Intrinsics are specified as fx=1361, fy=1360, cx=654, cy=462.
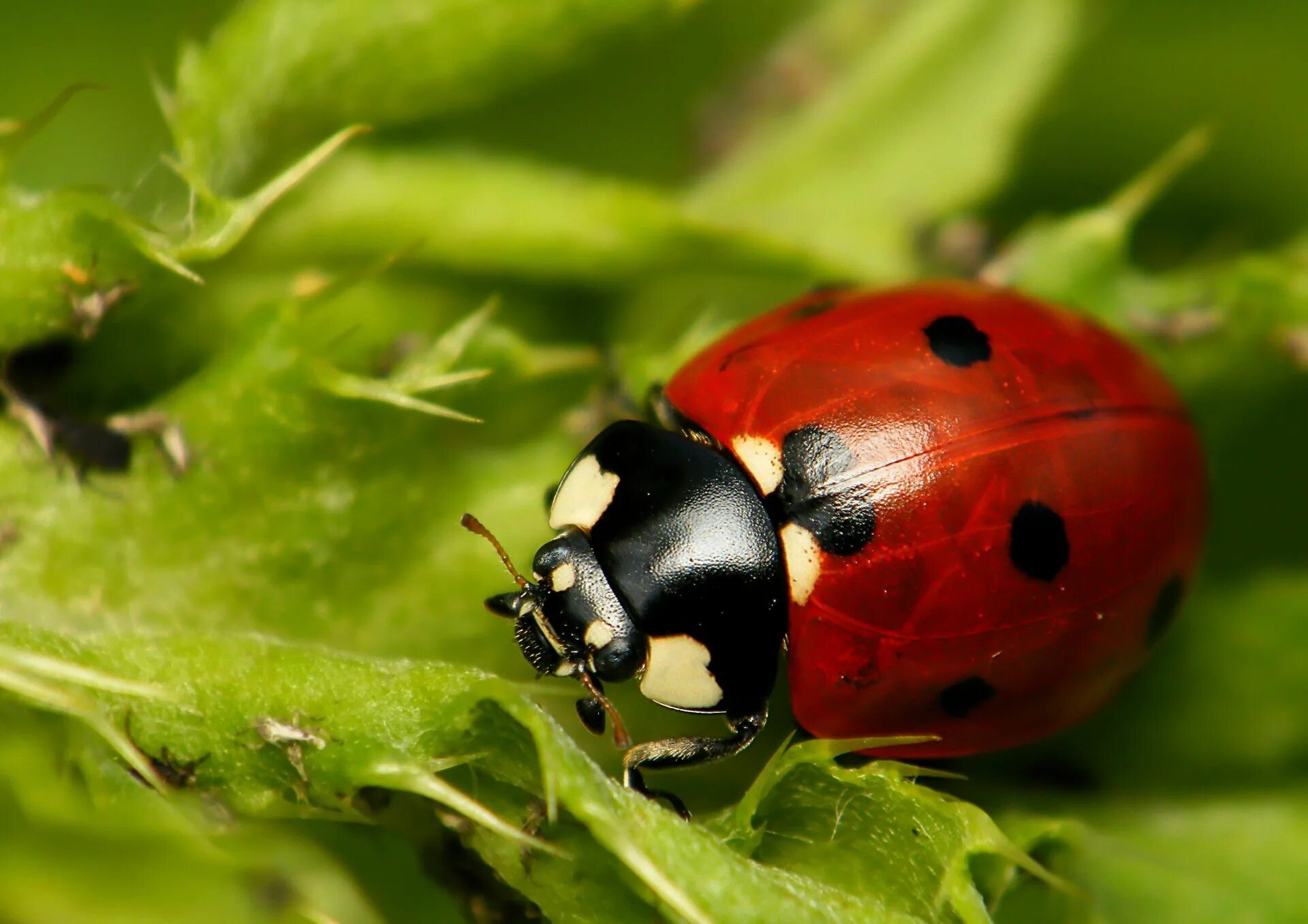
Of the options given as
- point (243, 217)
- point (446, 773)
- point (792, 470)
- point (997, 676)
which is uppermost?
point (243, 217)

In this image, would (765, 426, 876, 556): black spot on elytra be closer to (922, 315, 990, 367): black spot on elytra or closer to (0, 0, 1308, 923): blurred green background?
(922, 315, 990, 367): black spot on elytra

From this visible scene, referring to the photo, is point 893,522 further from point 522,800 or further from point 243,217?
point 243,217

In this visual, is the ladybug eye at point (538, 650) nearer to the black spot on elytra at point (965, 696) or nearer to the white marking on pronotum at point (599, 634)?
the white marking on pronotum at point (599, 634)

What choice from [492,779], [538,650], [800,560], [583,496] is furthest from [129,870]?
[800,560]

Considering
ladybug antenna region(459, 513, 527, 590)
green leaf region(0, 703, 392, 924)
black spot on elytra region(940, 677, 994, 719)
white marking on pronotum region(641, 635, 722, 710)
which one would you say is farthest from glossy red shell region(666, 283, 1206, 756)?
green leaf region(0, 703, 392, 924)

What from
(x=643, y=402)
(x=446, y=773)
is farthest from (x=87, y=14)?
(x=446, y=773)

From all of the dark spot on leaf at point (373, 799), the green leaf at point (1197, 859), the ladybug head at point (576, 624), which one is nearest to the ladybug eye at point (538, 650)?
the ladybug head at point (576, 624)
